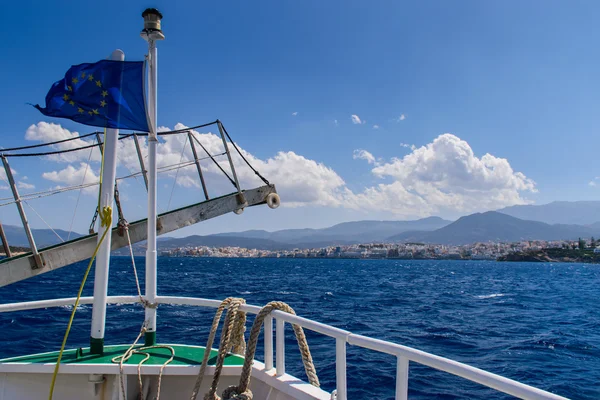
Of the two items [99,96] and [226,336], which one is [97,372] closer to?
[226,336]

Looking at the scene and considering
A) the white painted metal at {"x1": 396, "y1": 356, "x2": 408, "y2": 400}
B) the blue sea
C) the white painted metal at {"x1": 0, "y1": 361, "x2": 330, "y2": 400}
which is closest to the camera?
the white painted metal at {"x1": 396, "y1": 356, "x2": 408, "y2": 400}

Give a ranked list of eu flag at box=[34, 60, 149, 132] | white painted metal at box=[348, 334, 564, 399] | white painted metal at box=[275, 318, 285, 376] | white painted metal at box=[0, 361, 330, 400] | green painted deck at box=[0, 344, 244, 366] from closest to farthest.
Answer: white painted metal at box=[348, 334, 564, 399] < white painted metal at box=[275, 318, 285, 376] < white painted metal at box=[0, 361, 330, 400] < green painted deck at box=[0, 344, 244, 366] < eu flag at box=[34, 60, 149, 132]

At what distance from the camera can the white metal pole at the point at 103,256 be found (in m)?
5.48

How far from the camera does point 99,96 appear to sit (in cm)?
579

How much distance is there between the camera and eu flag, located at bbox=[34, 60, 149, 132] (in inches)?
227

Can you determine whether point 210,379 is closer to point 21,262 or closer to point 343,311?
point 21,262

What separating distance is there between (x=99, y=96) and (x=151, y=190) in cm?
143

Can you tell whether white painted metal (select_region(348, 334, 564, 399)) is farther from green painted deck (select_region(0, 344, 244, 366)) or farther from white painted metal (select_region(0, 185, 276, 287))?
white painted metal (select_region(0, 185, 276, 287))

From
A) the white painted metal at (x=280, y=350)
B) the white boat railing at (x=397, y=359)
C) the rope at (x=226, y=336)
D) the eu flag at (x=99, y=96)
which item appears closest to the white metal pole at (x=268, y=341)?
the white boat railing at (x=397, y=359)

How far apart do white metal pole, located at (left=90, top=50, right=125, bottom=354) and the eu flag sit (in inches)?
9.7

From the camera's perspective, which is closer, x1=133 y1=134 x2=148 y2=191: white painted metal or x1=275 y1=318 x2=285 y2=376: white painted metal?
x1=275 y1=318 x2=285 y2=376: white painted metal

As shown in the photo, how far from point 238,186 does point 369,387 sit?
7.16 m

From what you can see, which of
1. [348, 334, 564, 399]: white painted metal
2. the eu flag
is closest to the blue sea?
[348, 334, 564, 399]: white painted metal

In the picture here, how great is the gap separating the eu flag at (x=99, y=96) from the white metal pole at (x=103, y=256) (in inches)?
9.7
